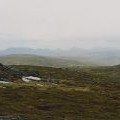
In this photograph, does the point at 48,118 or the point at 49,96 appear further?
the point at 49,96

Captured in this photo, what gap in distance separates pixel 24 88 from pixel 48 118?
36.3 metres

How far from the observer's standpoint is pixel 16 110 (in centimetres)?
7300

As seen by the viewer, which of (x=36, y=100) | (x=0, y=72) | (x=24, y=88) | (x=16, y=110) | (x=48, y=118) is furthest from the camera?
(x=0, y=72)

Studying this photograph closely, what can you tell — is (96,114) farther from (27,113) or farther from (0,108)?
(0,108)

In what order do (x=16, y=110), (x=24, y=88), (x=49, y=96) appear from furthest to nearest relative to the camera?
(x=24, y=88), (x=49, y=96), (x=16, y=110)

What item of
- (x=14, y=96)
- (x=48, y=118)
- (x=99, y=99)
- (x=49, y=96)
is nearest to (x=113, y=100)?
(x=99, y=99)

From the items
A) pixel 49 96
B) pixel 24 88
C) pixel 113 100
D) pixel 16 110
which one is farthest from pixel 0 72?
pixel 16 110

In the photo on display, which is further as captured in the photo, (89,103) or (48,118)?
(89,103)

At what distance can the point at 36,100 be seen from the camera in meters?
→ 86.4

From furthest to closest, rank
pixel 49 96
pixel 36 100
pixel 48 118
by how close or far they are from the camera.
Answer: pixel 49 96 < pixel 36 100 < pixel 48 118

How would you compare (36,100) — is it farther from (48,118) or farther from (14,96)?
(48,118)

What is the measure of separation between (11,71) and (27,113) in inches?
2493

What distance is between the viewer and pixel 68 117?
6888 cm

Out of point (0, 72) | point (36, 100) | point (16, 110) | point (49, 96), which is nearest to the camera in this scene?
point (16, 110)
